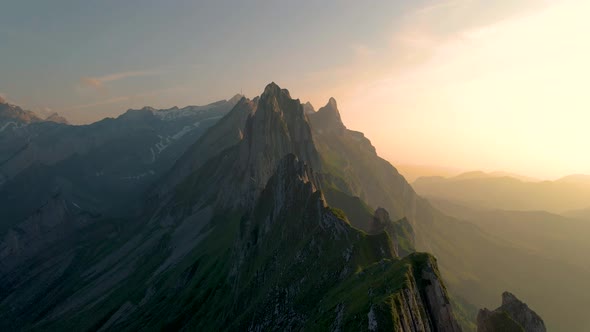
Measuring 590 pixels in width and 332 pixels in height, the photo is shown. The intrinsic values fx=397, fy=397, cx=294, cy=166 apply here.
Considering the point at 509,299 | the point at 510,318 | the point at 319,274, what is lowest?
the point at 509,299

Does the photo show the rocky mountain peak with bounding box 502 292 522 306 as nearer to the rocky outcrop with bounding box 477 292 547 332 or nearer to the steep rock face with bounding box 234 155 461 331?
the rocky outcrop with bounding box 477 292 547 332

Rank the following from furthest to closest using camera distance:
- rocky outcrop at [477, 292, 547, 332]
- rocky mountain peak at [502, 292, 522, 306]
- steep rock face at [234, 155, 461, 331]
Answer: rocky mountain peak at [502, 292, 522, 306] → rocky outcrop at [477, 292, 547, 332] → steep rock face at [234, 155, 461, 331]

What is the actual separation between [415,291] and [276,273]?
48.1 metres

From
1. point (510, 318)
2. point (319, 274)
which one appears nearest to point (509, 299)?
point (510, 318)

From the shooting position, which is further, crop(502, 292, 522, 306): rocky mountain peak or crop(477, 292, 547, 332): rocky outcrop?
crop(502, 292, 522, 306): rocky mountain peak

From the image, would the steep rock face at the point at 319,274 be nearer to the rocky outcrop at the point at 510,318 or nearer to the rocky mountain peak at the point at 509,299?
the rocky outcrop at the point at 510,318

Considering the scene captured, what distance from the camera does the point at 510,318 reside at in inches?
2415

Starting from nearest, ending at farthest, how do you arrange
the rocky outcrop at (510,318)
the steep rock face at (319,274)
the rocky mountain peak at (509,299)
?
1. the steep rock face at (319,274)
2. the rocky outcrop at (510,318)
3. the rocky mountain peak at (509,299)

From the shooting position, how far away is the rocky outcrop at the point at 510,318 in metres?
60.3

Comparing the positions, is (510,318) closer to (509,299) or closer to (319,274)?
(509,299)

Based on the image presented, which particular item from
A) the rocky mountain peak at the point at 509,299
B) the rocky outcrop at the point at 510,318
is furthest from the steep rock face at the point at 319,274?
the rocky mountain peak at the point at 509,299

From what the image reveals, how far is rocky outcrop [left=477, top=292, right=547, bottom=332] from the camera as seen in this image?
198 ft

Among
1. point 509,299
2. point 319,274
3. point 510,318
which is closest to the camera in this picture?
point 510,318

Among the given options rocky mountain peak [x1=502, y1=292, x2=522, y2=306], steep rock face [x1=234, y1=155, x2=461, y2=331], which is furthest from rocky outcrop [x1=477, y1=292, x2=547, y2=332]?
steep rock face [x1=234, y1=155, x2=461, y2=331]
